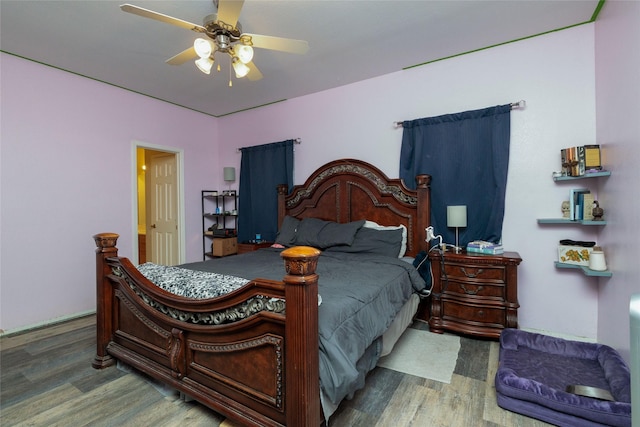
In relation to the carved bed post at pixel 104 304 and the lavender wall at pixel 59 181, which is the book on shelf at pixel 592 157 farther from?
the lavender wall at pixel 59 181

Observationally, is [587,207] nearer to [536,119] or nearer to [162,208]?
[536,119]

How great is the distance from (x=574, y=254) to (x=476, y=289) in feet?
2.67

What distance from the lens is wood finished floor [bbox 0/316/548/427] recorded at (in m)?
1.66

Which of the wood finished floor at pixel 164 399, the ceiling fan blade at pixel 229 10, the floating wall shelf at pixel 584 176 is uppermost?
the ceiling fan blade at pixel 229 10

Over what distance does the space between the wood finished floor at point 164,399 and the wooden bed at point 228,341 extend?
5.2 inches

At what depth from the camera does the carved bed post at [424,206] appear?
3.06 metres

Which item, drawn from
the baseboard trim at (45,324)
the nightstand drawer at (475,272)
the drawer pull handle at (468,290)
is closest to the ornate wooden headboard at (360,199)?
the nightstand drawer at (475,272)

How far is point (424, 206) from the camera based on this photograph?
10.1 ft

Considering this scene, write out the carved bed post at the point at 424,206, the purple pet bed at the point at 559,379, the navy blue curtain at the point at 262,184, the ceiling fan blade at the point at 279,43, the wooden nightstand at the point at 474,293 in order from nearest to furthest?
the purple pet bed at the point at 559,379 → the ceiling fan blade at the point at 279,43 → the wooden nightstand at the point at 474,293 → the carved bed post at the point at 424,206 → the navy blue curtain at the point at 262,184

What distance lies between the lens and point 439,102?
315 centimetres

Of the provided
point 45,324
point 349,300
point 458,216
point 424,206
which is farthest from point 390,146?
point 45,324

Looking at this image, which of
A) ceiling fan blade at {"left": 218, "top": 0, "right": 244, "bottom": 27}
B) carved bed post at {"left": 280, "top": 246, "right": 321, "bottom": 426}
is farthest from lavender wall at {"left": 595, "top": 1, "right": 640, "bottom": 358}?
ceiling fan blade at {"left": 218, "top": 0, "right": 244, "bottom": 27}

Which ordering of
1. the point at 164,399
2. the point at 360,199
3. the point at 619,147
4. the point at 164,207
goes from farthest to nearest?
the point at 164,207 < the point at 360,199 < the point at 619,147 < the point at 164,399

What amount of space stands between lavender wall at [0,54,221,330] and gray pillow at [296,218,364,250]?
2247mm
